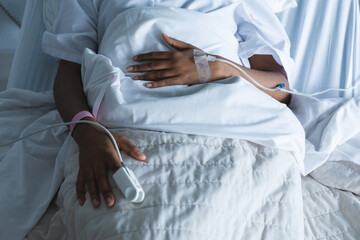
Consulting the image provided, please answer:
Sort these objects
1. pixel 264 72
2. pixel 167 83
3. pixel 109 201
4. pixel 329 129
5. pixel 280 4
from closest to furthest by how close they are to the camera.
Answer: pixel 109 201 < pixel 167 83 < pixel 329 129 < pixel 264 72 < pixel 280 4

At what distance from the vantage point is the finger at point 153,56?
904mm

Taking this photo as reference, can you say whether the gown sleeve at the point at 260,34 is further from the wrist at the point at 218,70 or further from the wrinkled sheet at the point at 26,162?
the wrinkled sheet at the point at 26,162

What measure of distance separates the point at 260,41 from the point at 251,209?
614 mm

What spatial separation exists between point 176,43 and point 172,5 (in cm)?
19

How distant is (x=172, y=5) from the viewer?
1.06 meters

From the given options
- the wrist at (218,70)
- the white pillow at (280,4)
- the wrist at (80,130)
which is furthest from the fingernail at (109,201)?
the white pillow at (280,4)

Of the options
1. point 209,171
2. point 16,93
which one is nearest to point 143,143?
point 209,171

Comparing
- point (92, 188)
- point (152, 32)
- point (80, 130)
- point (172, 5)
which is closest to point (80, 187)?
point (92, 188)

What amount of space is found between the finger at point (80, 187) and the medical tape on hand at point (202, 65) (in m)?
0.37

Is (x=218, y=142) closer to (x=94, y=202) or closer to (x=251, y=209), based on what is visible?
(x=251, y=209)

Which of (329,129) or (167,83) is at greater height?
(167,83)

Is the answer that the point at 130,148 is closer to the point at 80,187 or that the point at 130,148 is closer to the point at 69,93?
the point at 80,187

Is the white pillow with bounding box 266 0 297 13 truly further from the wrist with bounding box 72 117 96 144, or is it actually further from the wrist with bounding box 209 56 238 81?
the wrist with bounding box 72 117 96 144

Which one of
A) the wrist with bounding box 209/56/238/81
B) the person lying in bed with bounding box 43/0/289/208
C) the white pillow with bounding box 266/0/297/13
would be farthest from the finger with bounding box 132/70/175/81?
the white pillow with bounding box 266/0/297/13
